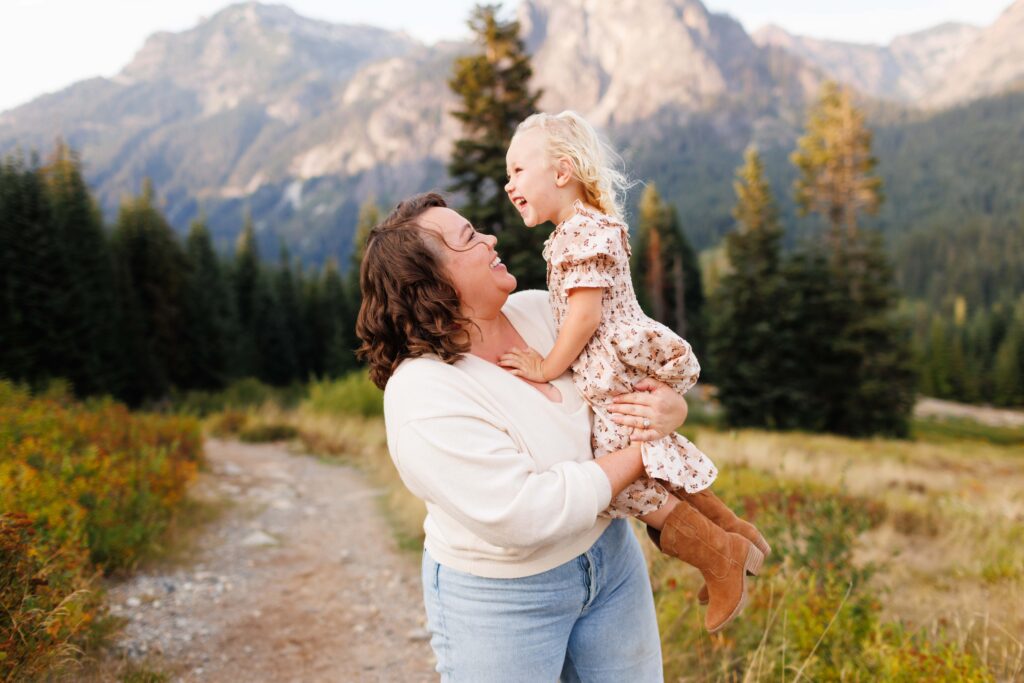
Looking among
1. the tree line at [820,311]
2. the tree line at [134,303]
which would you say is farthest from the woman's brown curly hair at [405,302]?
the tree line at [820,311]

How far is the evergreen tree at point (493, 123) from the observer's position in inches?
611

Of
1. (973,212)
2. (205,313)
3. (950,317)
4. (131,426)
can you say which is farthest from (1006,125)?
(131,426)

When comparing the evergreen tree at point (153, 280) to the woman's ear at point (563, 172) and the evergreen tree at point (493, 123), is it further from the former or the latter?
the woman's ear at point (563, 172)

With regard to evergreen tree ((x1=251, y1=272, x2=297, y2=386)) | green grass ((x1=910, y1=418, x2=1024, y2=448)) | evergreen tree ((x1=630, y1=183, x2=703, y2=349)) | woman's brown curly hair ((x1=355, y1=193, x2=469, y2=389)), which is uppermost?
woman's brown curly hair ((x1=355, y1=193, x2=469, y2=389))

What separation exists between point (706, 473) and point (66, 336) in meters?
26.9

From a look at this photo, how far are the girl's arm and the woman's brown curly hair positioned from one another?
7.9 inches

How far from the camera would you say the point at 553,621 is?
1828mm

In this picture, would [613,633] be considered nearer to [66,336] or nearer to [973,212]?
[66,336]

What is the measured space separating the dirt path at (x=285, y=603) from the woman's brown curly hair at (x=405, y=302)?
331 centimetres

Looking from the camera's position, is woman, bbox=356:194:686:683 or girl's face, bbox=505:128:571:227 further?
girl's face, bbox=505:128:571:227

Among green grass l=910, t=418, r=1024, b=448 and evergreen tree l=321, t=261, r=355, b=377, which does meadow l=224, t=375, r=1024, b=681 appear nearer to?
green grass l=910, t=418, r=1024, b=448

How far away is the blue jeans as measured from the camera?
1.77 m

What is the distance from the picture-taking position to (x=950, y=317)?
104250mm

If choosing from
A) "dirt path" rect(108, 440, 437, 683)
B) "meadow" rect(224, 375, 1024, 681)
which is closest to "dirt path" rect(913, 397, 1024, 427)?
"meadow" rect(224, 375, 1024, 681)
